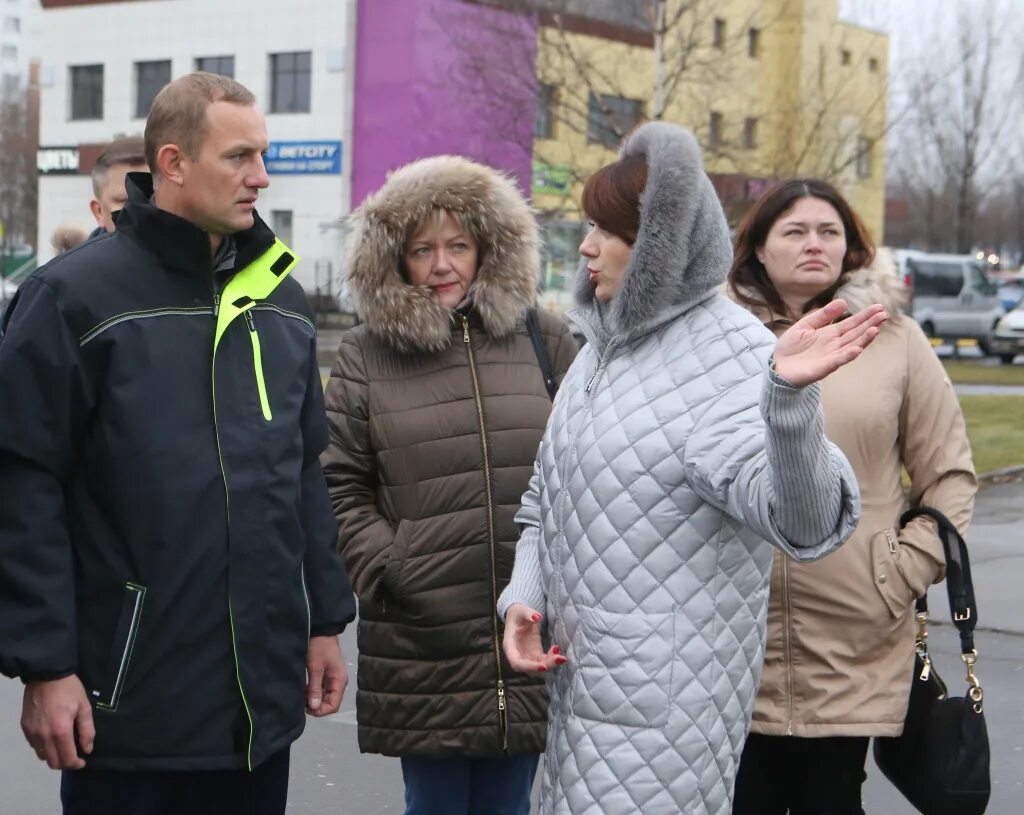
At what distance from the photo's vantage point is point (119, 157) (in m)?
5.41

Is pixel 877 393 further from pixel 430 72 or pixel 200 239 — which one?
pixel 430 72

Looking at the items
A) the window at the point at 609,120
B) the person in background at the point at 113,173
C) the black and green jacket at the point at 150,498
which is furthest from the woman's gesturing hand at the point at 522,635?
the window at the point at 609,120

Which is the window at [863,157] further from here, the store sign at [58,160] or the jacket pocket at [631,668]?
the jacket pocket at [631,668]

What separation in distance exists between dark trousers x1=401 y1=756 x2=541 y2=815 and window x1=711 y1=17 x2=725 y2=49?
26193 millimetres

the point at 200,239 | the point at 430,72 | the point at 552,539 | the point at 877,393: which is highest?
the point at 430,72

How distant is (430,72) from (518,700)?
36722mm

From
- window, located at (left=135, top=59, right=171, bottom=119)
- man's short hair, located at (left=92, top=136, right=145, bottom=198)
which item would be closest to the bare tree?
window, located at (left=135, top=59, right=171, bottom=119)

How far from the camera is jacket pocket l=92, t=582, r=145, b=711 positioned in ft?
9.50

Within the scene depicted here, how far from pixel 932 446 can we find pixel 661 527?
1218mm

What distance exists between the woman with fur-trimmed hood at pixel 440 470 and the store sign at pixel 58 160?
149ft

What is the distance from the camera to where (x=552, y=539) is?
3.21 metres

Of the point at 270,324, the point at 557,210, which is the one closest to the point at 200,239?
the point at 270,324

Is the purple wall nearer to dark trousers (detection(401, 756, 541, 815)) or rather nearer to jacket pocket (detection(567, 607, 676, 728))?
dark trousers (detection(401, 756, 541, 815))

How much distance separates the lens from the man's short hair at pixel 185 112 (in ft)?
9.96
